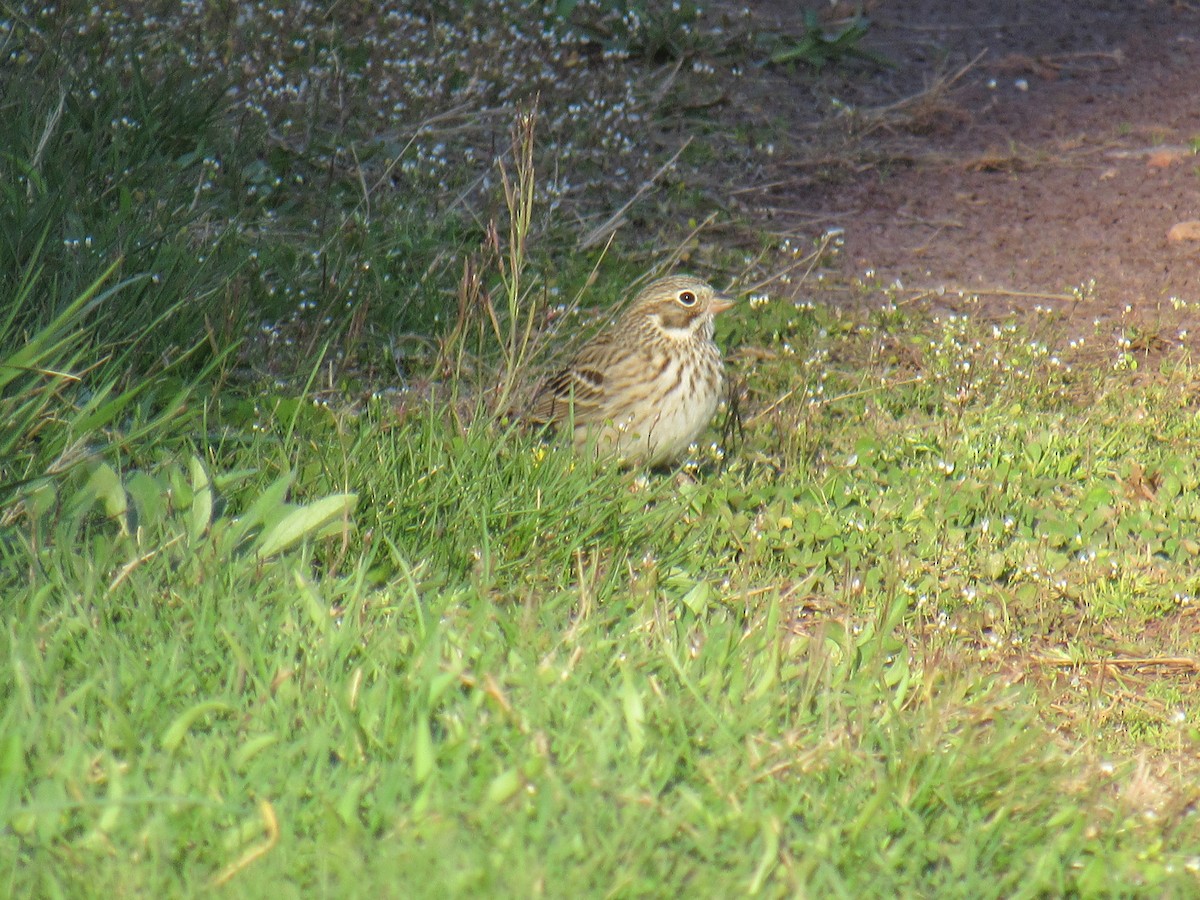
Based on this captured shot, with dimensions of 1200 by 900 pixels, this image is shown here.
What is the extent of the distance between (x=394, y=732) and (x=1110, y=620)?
249cm

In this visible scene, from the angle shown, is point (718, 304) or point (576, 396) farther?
point (718, 304)

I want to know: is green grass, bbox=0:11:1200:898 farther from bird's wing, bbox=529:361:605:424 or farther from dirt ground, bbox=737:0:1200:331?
dirt ground, bbox=737:0:1200:331

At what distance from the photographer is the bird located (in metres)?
5.62

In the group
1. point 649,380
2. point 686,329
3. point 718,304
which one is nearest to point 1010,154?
point 718,304

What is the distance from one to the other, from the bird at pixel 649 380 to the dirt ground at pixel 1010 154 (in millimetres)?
1394

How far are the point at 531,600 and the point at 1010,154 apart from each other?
579 cm

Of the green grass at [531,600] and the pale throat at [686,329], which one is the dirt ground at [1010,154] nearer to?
→ the green grass at [531,600]

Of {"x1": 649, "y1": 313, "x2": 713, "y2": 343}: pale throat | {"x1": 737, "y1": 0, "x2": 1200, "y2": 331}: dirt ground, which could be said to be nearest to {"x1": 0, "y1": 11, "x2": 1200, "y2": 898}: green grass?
{"x1": 649, "y1": 313, "x2": 713, "y2": 343}: pale throat

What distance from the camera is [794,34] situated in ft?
32.9

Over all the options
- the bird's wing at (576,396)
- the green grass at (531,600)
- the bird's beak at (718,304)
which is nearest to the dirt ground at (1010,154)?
the green grass at (531,600)

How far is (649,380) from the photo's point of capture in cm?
580

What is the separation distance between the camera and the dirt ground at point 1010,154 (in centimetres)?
749

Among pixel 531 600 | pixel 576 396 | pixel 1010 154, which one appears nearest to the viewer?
pixel 531 600

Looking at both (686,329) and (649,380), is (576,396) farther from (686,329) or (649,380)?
(686,329)
